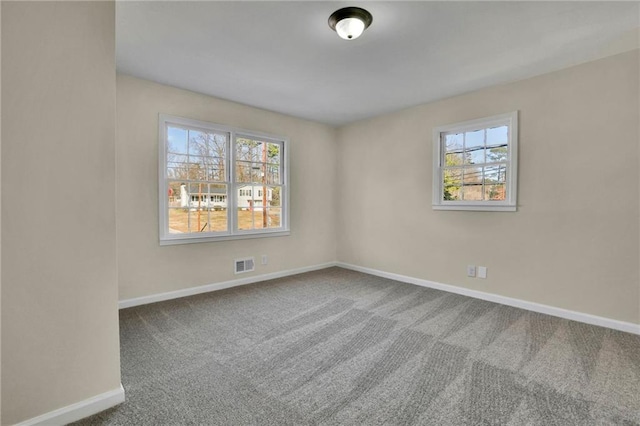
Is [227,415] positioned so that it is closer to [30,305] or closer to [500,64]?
[30,305]

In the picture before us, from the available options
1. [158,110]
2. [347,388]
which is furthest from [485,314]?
[158,110]

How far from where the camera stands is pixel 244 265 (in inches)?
167

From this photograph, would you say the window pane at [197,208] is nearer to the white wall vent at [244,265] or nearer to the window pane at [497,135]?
the white wall vent at [244,265]

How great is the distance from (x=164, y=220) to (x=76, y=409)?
2.24 meters

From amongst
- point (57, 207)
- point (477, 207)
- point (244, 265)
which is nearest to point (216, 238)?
point (244, 265)

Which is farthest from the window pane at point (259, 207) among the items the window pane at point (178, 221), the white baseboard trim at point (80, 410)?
the white baseboard trim at point (80, 410)

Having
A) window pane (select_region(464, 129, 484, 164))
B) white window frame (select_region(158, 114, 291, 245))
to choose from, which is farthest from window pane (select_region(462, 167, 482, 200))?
white window frame (select_region(158, 114, 291, 245))

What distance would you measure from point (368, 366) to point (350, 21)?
253 centimetres

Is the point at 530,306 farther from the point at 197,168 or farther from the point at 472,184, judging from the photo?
the point at 197,168

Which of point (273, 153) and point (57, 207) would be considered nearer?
point (57, 207)

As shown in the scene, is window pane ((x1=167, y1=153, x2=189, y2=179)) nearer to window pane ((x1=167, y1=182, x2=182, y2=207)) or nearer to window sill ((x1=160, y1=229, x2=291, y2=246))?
window pane ((x1=167, y1=182, x2=182, y2=207))

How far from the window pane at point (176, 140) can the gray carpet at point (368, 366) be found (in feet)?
6.14

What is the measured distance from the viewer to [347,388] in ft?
6.10

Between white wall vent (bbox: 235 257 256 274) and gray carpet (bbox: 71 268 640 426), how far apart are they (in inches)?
31.6
